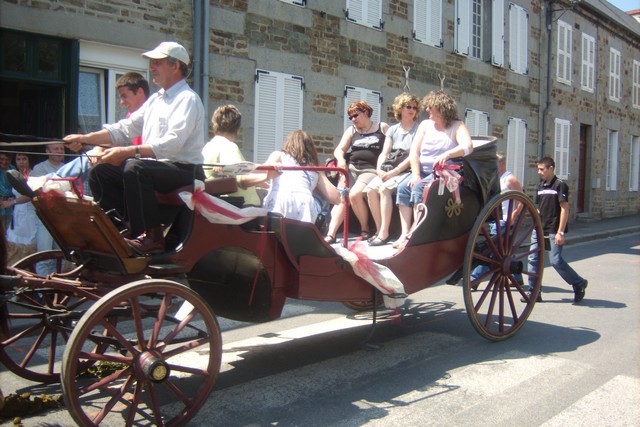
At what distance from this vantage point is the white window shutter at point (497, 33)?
54.6ft

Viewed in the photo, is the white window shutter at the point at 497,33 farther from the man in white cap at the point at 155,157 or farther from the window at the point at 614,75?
the man in white cap at the point at 155,157

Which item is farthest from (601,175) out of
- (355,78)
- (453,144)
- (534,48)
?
(453,144)

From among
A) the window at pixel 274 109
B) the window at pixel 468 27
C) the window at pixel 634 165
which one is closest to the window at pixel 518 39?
the window at pixel 468 27

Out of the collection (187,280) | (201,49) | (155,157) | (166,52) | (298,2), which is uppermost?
(298,2)

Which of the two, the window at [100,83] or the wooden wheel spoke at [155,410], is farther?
the window at [100,83]

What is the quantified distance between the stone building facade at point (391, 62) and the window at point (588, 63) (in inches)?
3.9

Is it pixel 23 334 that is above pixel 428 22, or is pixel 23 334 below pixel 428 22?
below

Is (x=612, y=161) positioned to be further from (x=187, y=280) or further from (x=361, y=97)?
(x=187, y=280)

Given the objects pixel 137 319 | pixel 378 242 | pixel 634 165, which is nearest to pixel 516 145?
pixel 634 165

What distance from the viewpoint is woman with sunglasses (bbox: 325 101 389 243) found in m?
6.50

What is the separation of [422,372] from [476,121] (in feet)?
40.3

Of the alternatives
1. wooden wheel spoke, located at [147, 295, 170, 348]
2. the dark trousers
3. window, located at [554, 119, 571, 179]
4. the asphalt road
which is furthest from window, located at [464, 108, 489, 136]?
wooden wheel spoke, located at [147, 295, 170, 348]

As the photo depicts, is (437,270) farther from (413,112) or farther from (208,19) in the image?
(208,19)

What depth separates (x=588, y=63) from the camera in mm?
21812
